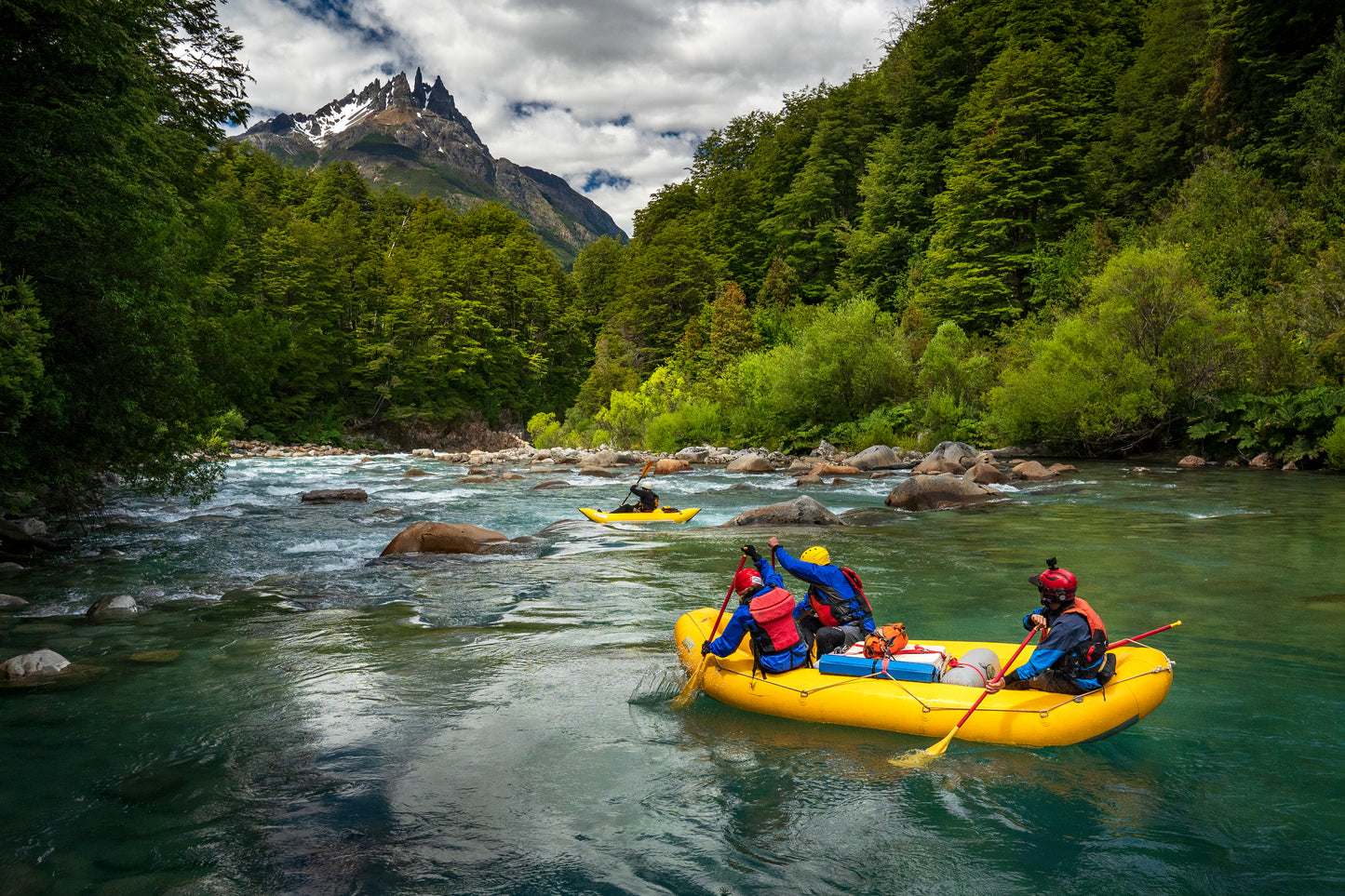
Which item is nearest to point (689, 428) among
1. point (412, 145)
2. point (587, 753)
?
point (587, 753)

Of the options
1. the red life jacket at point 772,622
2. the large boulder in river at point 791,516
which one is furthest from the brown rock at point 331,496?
the red life jacket at point 772,622

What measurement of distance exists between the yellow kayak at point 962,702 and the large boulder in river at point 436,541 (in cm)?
758

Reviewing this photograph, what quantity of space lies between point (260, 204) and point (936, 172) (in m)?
41.7

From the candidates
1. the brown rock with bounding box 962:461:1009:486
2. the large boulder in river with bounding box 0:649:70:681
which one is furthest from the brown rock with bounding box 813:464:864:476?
the large boulder in river with bounding box 0:649:70:681

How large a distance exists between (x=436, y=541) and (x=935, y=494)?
36.1ft

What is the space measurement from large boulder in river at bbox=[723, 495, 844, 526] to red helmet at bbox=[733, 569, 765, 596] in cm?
857

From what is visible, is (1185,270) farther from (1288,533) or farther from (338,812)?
(338,812)

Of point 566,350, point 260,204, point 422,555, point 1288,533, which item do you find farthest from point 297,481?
point 566,350

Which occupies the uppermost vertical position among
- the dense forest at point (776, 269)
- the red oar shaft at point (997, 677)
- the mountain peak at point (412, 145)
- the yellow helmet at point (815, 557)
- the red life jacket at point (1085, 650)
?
the mountain peak at point (412, 145)

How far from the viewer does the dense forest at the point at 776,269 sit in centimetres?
980

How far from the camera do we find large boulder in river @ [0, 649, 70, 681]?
22.2 ft

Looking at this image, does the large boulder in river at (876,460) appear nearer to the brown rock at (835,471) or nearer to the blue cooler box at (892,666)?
the brown rock at (835,471)

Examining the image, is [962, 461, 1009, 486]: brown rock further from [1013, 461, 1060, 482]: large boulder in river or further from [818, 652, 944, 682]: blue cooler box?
[818, 652, 944, 682]: blue cooler box

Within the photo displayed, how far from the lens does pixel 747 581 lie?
654 centimetres
